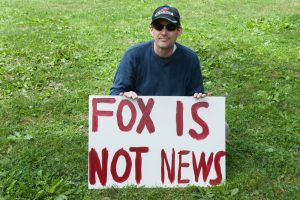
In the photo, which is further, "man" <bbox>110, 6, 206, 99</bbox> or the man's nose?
"man" <bbox>110, 6, 206, 99</bbox>

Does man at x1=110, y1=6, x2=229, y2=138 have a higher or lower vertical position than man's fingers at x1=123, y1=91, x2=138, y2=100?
higher

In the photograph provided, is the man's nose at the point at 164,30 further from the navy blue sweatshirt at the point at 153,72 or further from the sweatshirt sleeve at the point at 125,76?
the sweatshirt sleeve at the point at 125,76

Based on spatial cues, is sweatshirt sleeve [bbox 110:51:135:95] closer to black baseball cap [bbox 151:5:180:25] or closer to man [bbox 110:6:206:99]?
man [bbox 110:6:206:99]

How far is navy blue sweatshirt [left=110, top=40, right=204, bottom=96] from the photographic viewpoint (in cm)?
330

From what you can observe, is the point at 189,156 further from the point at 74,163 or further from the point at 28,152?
the point at 28,152

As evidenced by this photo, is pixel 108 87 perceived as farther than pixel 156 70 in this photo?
Yes

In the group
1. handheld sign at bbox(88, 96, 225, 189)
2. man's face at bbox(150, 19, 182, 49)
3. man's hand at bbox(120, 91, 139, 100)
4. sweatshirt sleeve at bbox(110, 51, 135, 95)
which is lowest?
handheld sign at bbox(88, 96, 225, 189)

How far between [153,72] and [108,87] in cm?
210

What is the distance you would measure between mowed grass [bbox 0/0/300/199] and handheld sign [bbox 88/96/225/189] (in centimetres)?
10

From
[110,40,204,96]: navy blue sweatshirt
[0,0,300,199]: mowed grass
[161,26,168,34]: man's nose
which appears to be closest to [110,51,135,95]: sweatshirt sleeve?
[110,40,204,96]: navy blue sweatshirt

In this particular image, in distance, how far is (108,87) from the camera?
5355 millimetres

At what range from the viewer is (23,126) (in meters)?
4.25

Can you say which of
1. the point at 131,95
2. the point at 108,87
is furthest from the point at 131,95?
the point at 108,87

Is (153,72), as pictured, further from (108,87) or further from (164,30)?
(108,87)
